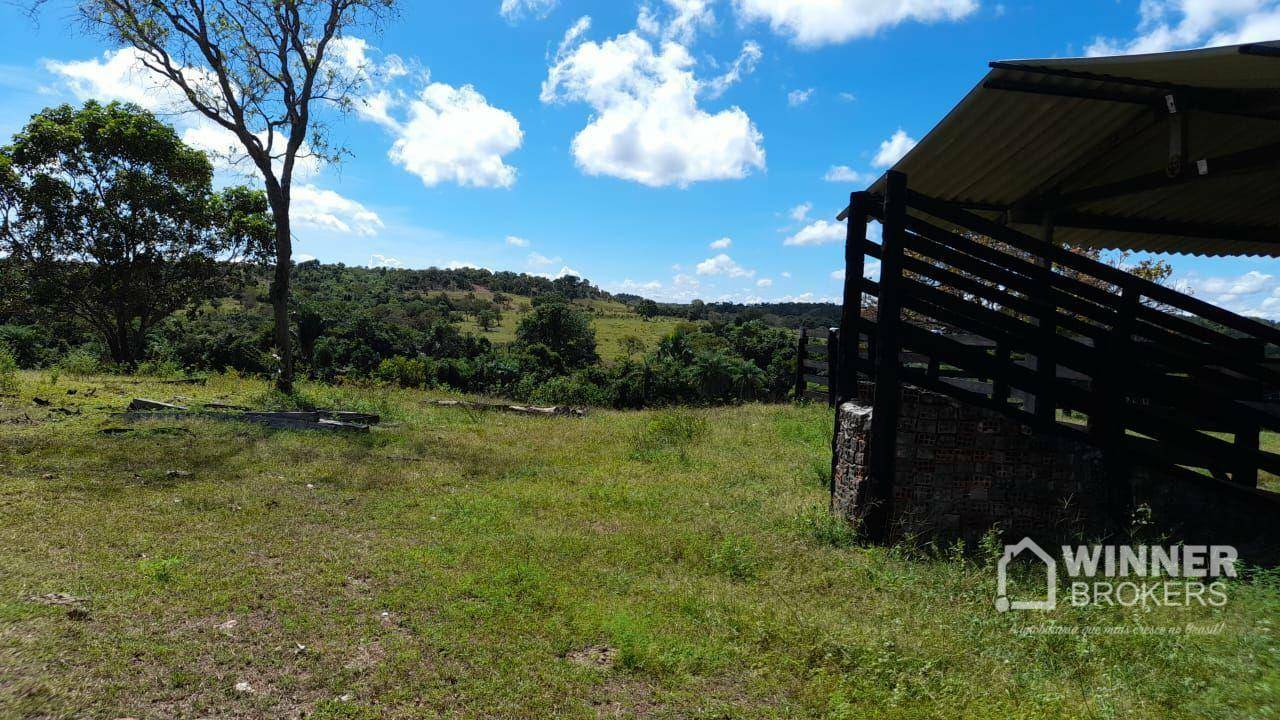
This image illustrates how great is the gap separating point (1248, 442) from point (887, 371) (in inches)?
125

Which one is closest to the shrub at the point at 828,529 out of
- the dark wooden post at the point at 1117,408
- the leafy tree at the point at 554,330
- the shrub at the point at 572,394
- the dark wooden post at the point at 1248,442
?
the dark wooden post at the point at 1117,408

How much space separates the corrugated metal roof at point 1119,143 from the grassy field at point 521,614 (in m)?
3.52

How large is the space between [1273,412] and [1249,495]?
71 cm

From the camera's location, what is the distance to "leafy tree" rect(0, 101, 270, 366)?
62.4 feet

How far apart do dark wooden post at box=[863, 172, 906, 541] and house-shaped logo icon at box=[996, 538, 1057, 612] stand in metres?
0.99

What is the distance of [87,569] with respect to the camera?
4809 millimetres

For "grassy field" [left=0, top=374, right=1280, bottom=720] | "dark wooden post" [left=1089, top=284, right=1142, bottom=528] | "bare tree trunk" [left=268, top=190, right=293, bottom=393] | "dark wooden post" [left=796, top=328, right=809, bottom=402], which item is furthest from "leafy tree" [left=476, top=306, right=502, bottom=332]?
"dark wooden post" [left=1089, top=284, right=1142, bottom=528]

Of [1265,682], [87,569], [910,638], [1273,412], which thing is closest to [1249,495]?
[1273,412]

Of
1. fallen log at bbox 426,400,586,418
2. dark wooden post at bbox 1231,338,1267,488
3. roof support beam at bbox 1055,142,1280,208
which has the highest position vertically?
roof support beam at bbox 1055,142,1280,208

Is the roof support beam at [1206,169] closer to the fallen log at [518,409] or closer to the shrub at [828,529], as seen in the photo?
the shrub at [828,529]

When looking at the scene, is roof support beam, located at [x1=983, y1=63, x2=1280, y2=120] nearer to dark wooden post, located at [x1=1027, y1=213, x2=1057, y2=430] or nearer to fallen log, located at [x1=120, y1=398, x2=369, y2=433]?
dark wooden post, located at [x1=1027, y1=213, x2=1057, y2=430]

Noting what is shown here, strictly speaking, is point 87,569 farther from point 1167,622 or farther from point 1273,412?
point 1273,412

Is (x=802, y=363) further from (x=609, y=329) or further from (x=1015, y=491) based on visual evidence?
(x=609, y=329)

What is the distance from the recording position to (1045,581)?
4676 millimetres
